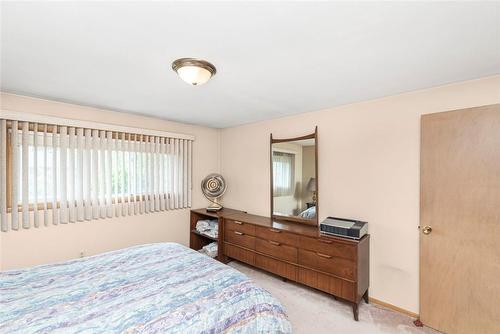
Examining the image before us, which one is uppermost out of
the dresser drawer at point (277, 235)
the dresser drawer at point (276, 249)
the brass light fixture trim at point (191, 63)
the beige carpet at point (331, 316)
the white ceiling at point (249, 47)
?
the white ceiling at point (249, 47)

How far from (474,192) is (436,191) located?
0.24 metres

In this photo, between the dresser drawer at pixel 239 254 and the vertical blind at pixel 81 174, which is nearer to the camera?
the vertical blind at pixel 81 174

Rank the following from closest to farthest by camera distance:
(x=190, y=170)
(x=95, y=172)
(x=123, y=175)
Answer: (x=95, y=172)
(x=123, y=175)
(x=190, y=170)

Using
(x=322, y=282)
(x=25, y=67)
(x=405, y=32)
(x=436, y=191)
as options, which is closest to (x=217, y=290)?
(x=322, y=282)

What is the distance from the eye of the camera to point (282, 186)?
3.23 meters

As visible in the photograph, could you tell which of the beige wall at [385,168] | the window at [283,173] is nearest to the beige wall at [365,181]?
the beige wall at [385,168]

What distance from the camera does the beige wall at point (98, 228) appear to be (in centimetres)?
235

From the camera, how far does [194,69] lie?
1.62m

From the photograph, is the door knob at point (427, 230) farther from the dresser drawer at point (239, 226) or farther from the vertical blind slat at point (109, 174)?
the vertical blind slat at point (109, 174)

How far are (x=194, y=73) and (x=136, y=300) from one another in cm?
156

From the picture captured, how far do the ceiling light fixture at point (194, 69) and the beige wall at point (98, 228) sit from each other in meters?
1.86

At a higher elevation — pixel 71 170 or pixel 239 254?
pixel 71 170

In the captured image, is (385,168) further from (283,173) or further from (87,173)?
(87,173)

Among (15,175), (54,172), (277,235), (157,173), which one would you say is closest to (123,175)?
(157,173)
